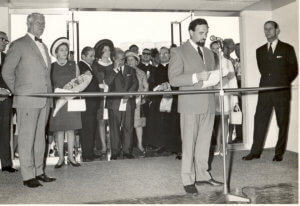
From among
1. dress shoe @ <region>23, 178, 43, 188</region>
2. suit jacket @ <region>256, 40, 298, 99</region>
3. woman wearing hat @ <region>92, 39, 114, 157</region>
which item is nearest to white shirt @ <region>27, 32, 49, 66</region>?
dress shoe @ <region>23, 178, 43, 188</region>

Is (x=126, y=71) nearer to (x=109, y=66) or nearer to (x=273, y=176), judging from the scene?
(x=109, y=66)

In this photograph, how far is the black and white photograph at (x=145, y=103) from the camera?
3.86 m

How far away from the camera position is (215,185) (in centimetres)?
402

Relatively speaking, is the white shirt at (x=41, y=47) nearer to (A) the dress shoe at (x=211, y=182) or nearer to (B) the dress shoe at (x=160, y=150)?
(A) the dress shoe at (x=211, y=182)

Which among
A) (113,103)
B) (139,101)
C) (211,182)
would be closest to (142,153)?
(139,101)

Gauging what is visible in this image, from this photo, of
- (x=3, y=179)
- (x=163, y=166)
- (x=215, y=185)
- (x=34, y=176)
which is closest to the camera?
(x=215, y=185)

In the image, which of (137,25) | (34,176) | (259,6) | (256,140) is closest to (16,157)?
(34,176)

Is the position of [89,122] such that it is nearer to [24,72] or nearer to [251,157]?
[24,72]

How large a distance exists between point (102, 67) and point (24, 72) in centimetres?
196

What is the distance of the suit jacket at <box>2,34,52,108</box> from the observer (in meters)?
4.14

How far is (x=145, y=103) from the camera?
6504 millimetres

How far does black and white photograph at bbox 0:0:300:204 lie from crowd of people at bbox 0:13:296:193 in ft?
0.05

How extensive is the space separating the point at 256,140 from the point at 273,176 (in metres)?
1.40

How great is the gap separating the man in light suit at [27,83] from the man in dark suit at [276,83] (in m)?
3.11
